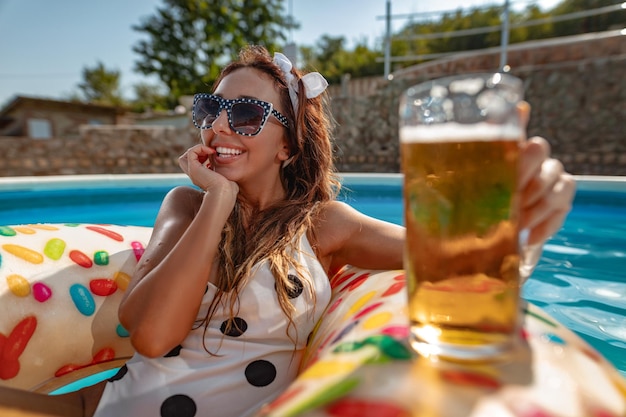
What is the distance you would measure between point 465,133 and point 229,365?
3.46ft

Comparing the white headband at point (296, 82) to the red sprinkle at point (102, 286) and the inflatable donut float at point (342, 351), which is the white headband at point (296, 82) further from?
the red sprinkle at point (102, 286)

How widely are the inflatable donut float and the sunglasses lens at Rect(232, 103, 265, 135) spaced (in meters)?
0.69

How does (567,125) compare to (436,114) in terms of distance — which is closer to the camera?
(436,114)

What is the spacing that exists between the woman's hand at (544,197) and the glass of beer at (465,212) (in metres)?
0.11

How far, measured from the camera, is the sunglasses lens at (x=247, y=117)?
172 centimetres

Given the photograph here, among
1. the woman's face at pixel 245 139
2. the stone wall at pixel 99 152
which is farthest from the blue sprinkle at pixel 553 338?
the stone wall at pixel 99 152

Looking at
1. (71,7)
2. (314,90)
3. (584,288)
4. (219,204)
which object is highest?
(71,7)

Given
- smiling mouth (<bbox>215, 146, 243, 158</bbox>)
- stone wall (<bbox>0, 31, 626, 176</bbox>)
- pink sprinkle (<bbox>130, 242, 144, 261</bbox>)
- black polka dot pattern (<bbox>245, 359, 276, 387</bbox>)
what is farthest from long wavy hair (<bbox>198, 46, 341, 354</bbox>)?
stone wall (<bbox>0, 31, 626, 176</bbox>)

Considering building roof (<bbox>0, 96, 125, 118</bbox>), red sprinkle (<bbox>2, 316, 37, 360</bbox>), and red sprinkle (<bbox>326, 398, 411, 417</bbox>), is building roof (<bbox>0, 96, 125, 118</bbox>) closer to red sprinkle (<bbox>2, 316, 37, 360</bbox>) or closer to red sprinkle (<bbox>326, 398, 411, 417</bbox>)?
red sprinkle (<bbox>2, 316, 37, 360</bbox>)

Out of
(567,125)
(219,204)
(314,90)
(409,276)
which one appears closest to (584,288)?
(314,90)

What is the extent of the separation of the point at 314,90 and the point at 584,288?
2.72 m

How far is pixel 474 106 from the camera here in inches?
23.9

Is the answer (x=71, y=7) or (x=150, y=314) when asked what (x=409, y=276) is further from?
(x=71, y=7)

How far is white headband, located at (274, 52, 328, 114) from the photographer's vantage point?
193 cm
